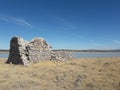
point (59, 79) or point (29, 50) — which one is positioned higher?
point (29, 50)

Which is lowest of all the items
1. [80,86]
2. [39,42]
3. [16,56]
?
[80,86]

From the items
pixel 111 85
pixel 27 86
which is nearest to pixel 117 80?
pixel 111 85

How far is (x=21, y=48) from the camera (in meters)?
34.7

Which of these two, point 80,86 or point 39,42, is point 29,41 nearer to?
point 39,42

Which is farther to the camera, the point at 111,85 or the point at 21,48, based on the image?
the point at 21,48

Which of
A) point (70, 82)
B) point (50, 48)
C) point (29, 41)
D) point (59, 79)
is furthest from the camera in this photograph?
point (50, 48)

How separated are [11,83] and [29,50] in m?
18.6

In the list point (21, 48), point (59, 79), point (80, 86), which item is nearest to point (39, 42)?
point (21, 48)

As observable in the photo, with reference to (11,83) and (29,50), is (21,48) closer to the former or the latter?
(29,50)

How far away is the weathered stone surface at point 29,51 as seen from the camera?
3409 cm

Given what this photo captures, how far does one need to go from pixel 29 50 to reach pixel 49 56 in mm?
6042

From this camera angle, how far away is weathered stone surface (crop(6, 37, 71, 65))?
34.1m

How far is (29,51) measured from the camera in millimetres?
35719

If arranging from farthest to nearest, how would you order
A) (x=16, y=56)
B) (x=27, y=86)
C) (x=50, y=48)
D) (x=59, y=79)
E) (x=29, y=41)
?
1. (x=50, y=48)
2. (x=29, y=41)
3. (x=16, y=56)
4. (x=59, y=79)
5. (x=27, y=86)
